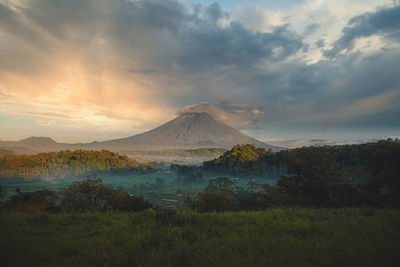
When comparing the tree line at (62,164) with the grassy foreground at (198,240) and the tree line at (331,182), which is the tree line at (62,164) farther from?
the grassy foreground at (198,240)

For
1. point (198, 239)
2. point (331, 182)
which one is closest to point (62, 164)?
point (331, 182)

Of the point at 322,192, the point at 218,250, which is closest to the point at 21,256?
the point at 218,250

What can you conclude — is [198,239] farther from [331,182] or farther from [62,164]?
[62,164]

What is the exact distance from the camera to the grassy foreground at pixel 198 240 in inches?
135

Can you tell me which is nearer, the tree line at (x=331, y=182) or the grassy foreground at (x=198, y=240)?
the grassy foreground at (x=198, y=240)

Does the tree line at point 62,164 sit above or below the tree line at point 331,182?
below

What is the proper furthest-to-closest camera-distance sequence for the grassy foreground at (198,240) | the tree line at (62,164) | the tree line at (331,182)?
1. the tree line at (62,164)
2. the tree line at (331,182)
3. the grassy foreground at (198,240)

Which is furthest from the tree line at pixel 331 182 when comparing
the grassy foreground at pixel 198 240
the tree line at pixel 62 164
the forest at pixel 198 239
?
the tree line at pixel 62 164

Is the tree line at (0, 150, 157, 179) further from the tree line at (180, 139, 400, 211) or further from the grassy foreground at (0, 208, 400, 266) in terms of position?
the grassy foreground at (0, 208, 400, 266)

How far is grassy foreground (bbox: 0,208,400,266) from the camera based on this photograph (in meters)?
3.44

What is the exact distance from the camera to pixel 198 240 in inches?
177

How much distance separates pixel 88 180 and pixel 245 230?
941 inches

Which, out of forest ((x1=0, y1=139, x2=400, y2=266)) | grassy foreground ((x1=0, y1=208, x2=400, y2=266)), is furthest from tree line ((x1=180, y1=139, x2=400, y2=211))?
grassy foreground ((x1=0, y1=208, x2=400, y2=266))

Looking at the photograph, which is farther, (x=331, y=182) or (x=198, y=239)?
(x=331, y=182)
